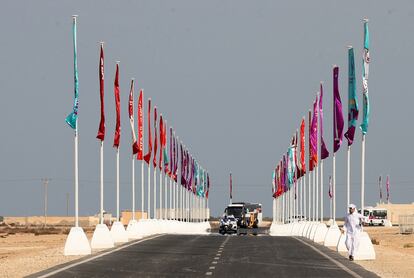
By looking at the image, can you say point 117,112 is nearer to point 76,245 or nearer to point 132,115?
point 132,115

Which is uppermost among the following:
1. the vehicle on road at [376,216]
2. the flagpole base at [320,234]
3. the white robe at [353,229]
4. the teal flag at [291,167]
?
the teal flag at [291,167]

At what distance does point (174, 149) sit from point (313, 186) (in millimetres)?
21184

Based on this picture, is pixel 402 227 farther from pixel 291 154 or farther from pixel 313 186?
pixel 313 186

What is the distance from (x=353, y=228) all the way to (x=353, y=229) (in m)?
0.05

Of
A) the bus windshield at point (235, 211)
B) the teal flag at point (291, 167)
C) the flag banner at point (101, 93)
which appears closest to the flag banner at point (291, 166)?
the teal flag at point (291, 167)

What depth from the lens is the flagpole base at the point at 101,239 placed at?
148 ft

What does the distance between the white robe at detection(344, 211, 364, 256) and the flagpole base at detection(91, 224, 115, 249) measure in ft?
38.2

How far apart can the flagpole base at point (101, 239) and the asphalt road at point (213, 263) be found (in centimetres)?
71

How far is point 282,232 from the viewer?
92125 mm

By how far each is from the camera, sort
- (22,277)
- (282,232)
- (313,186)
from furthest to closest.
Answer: (282,232)
(313,186)
(22,277)

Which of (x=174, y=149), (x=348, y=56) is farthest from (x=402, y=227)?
(x=348, y=56)

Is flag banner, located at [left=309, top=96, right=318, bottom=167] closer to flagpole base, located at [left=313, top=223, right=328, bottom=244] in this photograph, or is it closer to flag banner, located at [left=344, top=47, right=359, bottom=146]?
flagpole base, located at [left=313, top=223, right=328, bottom=244]

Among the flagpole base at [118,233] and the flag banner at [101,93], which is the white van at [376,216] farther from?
the flag banner at [101,93]

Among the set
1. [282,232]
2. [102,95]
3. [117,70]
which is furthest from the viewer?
[282,232]
